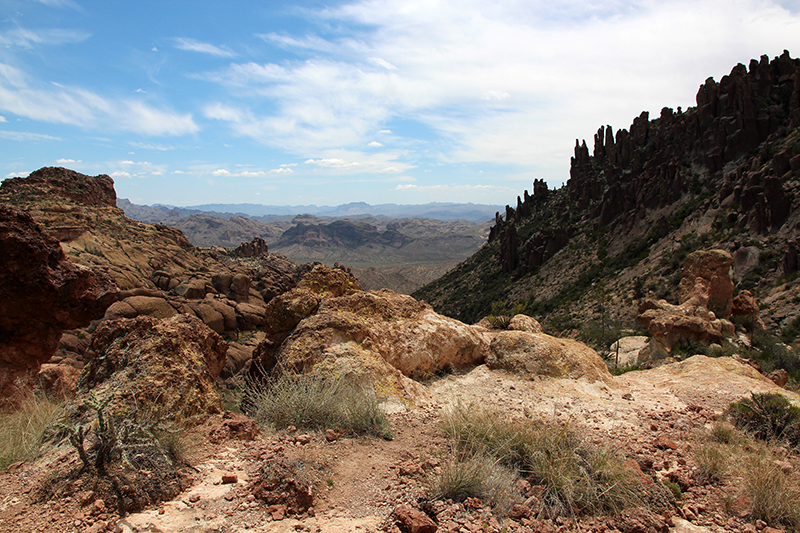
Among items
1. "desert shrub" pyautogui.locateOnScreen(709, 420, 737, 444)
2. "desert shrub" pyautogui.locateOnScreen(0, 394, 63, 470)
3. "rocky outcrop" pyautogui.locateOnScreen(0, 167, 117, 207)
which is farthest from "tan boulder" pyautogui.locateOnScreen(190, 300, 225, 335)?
"desert shrub" pyautogui.locateOnScreen(709, 420, 737, 444)

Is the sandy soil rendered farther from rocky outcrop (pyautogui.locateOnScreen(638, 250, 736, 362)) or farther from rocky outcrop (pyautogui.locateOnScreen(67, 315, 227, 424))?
rocky outcrop (pyautogui.locateOnScreen(638, 250, 736, 362))

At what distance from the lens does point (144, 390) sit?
525 centimetres

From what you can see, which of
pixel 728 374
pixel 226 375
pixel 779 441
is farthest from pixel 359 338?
pixel 226 375

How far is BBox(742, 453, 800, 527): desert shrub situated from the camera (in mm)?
4043

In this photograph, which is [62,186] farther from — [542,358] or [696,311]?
[696,311]

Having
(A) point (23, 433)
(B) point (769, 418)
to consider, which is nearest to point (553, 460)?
(B) point (769, 418)

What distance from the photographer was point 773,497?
4.11 metres

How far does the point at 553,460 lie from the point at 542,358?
13.8ft

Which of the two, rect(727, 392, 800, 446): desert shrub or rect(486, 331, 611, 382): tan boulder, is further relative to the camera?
rect(486, 331, 611, 382): tan boulder

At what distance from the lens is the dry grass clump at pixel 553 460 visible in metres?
4.12

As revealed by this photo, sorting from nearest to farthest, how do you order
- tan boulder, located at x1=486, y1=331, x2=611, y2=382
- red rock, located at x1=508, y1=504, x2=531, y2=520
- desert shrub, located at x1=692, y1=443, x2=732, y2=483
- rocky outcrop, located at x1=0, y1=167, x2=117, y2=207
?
red rock, located at x1=508, y1=504, x2=531, y2=520
desert shrub, located at x1=692, y1=443, x2=732, y2=483
tan boulder, located at x1=486, y1=331, x2=611, y2=382
rocky outcrop, located at x1=0, y1=167, x2=117, y2=207

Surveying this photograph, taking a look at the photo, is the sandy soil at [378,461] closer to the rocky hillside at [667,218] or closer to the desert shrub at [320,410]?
the desert shrub at [320,410]

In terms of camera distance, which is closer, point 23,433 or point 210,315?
point 23,433

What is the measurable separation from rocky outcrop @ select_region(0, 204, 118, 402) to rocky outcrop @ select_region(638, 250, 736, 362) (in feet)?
58.0
